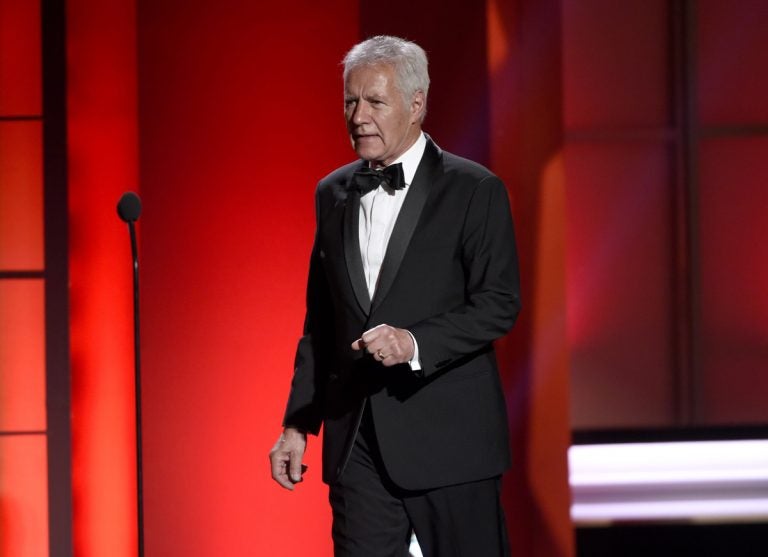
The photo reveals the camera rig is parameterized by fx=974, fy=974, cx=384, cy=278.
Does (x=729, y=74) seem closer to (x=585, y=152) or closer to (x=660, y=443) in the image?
(x=585, y=152)

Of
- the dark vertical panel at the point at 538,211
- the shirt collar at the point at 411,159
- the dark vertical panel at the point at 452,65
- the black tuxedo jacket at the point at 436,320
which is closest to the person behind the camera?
the black tuxedo jacket at the point at 436,320

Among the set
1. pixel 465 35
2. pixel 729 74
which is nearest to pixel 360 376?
pixel 465 35

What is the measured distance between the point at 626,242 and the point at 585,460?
2.55ft

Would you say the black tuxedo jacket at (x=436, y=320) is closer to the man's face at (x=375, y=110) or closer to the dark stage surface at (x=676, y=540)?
the man's face at (x=375, y=110)

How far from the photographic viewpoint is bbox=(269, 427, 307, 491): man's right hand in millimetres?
1984

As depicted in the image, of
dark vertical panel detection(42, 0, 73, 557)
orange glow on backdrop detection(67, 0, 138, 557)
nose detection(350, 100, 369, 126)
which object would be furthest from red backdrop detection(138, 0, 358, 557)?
nose detection(350, 100, 369, 126)

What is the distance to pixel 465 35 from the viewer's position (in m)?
2.84

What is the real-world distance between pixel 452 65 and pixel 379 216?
1.09 meters

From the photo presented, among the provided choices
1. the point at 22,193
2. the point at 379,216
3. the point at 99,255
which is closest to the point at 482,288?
the point at 379,216

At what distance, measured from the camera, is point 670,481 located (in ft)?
11.3

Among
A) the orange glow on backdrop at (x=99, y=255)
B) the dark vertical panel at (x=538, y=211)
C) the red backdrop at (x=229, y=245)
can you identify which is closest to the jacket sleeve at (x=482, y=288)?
the dark vertical panel at (x=538, y=211)

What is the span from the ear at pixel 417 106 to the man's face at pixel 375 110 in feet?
0.04

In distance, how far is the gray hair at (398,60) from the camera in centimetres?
188

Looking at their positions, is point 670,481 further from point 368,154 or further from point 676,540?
point 368,154
